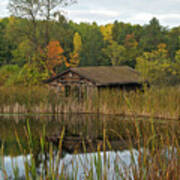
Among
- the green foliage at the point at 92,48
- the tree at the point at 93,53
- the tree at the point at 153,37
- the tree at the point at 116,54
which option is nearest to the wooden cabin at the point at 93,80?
the green foliage at the point at 92,48

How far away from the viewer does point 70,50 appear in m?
62.4

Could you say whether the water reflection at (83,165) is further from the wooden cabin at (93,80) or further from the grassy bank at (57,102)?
the wooden cabin at (93,80)

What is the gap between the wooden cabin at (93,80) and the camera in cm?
2322

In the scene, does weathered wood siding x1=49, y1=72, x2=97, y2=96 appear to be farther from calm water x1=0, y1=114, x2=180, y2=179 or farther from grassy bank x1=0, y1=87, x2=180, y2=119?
calm water x1=0, y1=114, x2=180, y2=179

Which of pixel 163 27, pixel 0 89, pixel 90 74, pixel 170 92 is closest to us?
pixel 170 92

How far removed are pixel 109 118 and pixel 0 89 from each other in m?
6.92

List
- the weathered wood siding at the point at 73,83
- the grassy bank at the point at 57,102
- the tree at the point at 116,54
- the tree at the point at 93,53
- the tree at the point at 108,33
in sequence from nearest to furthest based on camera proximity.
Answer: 1. the grassy bank at the point at 57,102
2. the weathered wood siding at the point at 73,83
3. the tree at the point at 116,54
4. the tree at the point at 93,53
5. the tree at the point at 108,33

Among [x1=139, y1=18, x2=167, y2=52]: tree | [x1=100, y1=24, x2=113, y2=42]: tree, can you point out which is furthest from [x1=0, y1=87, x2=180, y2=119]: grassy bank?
[x1=100, y1=24, x2=113, y2=42]: tree

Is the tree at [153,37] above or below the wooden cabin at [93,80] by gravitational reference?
above

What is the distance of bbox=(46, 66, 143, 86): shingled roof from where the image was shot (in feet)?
76.2

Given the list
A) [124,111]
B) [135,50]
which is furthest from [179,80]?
[135,50]

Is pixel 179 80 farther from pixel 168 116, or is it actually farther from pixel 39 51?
pixel 168 116

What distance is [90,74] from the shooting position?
2452 cm

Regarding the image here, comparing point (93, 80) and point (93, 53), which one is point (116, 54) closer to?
point (93, 53)
